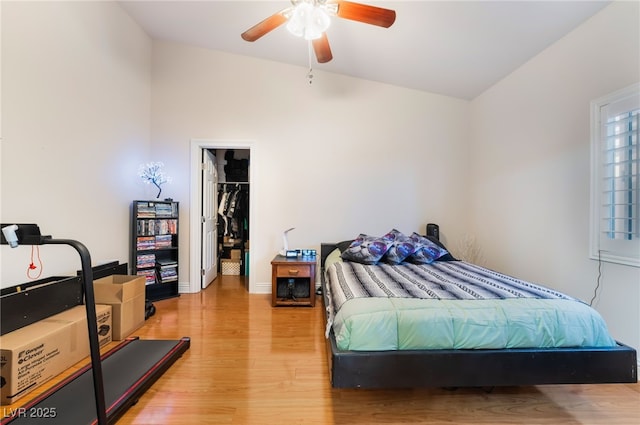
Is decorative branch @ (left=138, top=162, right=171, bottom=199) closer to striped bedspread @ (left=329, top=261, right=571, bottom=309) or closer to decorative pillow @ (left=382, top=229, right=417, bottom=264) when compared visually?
striped bedspread @ (left=329, top=261, right=571, bottom=309)

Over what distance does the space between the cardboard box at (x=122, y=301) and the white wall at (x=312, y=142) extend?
1.10 meters

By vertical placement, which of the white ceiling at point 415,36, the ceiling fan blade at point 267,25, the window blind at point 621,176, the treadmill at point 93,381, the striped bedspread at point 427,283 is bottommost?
the treadmill at point 93,381

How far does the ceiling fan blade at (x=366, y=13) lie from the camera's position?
1716 millimetres

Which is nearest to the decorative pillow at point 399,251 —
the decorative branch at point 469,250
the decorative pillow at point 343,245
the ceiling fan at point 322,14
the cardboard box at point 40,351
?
the decorative pillow at point 343,245

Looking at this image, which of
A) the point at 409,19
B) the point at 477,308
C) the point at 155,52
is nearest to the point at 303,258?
the point at 477,308

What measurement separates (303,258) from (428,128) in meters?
2.47

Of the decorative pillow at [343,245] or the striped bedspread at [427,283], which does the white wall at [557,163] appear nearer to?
the striped bedspread at [427,283]

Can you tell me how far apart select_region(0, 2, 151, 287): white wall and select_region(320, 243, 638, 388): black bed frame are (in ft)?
8.45

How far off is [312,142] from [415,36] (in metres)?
1.65

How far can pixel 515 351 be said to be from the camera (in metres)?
1.45

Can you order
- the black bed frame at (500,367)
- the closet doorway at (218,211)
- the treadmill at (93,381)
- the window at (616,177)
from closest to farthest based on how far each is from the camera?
the treadmill at (93,381), the black bed frame at (500,367), the window at (616,177), the closet doorway at (218,211)

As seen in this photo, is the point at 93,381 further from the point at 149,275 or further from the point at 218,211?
the point at 218,211

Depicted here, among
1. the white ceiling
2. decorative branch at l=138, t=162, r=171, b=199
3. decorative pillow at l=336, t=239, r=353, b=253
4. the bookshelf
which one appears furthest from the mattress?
decorative branch at l=138, t=162, r=171, b=199

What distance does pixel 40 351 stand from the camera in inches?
68.2
